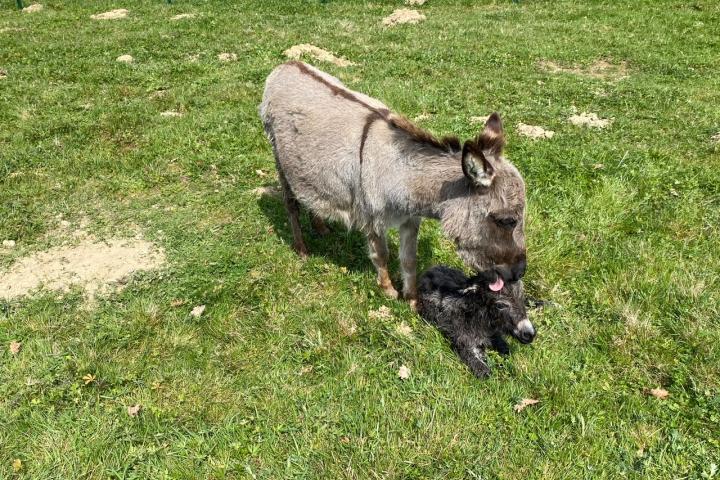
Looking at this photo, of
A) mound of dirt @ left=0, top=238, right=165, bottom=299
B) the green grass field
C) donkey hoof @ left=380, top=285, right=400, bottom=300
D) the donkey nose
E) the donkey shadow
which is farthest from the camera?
the donkey shadow

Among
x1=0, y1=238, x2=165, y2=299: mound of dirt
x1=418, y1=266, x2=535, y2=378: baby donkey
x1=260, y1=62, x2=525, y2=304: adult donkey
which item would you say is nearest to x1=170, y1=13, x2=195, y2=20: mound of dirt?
x1=260, y1=62, x2=525, y2=304: adult donkey

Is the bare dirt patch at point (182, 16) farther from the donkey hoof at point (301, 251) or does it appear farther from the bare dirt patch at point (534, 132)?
the donkey hoof at point (301, 251)

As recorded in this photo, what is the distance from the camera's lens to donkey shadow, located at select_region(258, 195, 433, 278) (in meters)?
5.86

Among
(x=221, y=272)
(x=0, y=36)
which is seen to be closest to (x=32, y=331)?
(x=221, y=272)

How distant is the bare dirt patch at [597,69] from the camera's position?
11.8 metres

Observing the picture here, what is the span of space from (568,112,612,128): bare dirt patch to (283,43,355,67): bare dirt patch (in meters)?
5.93

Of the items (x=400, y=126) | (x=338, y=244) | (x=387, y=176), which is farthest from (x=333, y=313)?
(x=400, y=126)

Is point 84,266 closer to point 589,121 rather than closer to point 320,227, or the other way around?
point 320,227

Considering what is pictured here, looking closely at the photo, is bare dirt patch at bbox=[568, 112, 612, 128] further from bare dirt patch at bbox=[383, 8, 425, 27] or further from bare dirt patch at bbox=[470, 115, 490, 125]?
bare dirt patch at bbox=[383, 8, 425, 27]

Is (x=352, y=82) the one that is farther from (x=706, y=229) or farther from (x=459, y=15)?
(x=459, y=15)

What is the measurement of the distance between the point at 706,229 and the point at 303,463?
17.4 ft

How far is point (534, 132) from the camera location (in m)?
8.53

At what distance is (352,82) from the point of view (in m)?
11.0

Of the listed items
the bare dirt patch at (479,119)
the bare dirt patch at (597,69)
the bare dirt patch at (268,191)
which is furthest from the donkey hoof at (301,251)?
the bare dirt patch at (597,69)
